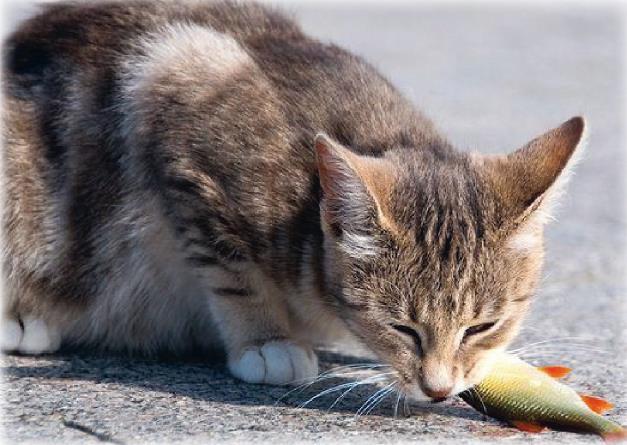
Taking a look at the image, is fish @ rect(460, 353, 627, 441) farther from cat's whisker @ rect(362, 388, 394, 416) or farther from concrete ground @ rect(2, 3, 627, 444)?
cat's whisker @ rect(362, 388, 394, 416)

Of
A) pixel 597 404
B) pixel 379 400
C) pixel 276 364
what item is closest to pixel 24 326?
pixel 276 364

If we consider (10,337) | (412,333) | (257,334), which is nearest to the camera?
(412,333)

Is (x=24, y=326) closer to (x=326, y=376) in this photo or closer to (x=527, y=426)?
(x=326, y=376)

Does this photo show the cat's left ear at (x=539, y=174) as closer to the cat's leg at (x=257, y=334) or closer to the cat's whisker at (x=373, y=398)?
the cat's whisker at (x=373, y=398)

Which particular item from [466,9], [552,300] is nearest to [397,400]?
[552,300]

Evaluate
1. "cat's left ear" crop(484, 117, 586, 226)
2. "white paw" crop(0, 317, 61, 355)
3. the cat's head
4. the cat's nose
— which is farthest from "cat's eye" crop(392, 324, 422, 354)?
"white paw" crop(0, 317, 61, 355)

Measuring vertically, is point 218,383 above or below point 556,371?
below

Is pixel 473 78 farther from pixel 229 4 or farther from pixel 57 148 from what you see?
pixel 57 148

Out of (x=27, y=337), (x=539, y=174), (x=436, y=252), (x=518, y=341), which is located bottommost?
(x=27, y=337)

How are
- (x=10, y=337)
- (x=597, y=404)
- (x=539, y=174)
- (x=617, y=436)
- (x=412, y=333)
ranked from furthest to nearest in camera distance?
(x=10, y=337)
(x=597, y=404)
(x=539, y=174)
(x=412, y=333)
(x=617, y=436)
